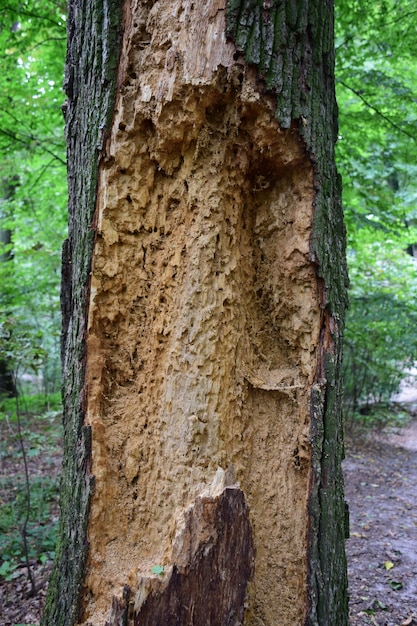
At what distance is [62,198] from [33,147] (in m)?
0.74

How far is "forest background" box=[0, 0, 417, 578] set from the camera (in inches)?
157

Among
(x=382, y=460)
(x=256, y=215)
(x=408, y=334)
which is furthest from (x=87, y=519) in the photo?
(x=408, y=334)

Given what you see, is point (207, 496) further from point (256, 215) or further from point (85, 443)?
point (256, 215)

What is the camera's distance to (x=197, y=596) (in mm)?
1628

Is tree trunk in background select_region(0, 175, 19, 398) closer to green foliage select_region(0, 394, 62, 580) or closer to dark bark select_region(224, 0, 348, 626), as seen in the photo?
green foliage select_region(0, 394, 62, 580)

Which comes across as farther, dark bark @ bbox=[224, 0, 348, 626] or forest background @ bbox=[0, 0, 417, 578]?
forest background @ bbox=[0, 0, 417, 578]

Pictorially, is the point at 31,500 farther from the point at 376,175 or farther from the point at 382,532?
the point at 376,175

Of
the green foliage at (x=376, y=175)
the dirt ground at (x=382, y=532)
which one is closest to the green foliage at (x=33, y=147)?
the dirt ground at (x=382, y=532)

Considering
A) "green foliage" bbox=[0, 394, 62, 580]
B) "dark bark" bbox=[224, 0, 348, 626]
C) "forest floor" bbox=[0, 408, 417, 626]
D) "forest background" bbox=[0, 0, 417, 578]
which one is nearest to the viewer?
"dark bark" bbox=[224, 0, 348, 626]

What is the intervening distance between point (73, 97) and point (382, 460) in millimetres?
6522

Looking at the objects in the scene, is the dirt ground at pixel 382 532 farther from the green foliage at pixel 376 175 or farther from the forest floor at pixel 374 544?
the green foliage at pixel 376 175

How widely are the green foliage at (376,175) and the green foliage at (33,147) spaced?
3127 millimetres

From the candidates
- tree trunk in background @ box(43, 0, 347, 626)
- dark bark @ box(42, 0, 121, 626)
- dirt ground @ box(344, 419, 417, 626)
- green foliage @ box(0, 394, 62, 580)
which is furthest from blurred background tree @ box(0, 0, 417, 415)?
dirt ground @ box(344, 419, 417, 626)

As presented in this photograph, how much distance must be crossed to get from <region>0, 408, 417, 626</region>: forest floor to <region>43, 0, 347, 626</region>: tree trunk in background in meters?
1.22
